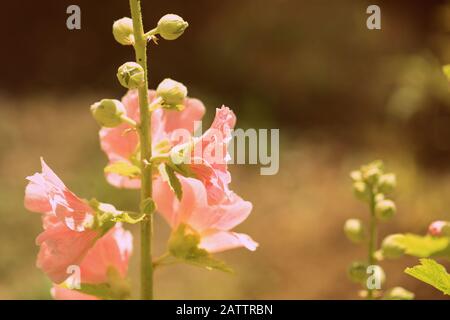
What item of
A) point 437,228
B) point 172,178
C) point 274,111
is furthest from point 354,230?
point 274,111

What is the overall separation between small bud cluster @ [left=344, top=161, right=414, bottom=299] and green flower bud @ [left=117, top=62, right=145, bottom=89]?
0.89ft

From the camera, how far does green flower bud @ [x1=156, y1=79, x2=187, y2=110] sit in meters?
0.59

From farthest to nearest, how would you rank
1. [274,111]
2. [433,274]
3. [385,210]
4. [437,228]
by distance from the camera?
[274,111], [385,210], [437,228], [433,274]

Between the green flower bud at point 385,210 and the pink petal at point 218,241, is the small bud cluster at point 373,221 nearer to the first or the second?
the green flower bud at point 385,210

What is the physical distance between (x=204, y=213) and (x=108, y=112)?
0.13 meters

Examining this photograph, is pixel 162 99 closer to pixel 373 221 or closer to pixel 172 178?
pixel 172 178

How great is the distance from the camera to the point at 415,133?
309 cm

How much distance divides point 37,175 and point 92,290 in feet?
0.43

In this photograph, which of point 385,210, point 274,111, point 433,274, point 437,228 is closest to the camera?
point 433,274

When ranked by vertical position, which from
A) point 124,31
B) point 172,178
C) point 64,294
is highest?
point 124,31

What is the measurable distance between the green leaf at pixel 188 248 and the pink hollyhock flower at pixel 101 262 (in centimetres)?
5

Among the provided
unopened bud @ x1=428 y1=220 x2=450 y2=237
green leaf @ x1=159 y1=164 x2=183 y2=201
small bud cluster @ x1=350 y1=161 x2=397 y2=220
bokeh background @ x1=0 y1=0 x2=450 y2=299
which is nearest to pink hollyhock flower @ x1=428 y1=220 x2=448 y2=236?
unopened bud @ x1=428 y1=220 x2=450 y2=237

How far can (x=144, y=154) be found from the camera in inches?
22.9
